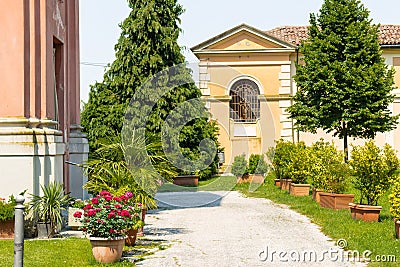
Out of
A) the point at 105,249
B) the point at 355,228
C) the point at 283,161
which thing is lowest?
the point at 355,228

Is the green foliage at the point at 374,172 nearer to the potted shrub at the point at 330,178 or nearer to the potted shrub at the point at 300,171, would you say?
the potted shrub at the point at 330,178

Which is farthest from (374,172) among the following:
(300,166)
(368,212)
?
(300,166)

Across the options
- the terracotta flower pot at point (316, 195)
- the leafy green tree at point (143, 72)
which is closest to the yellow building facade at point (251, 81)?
the leafy green tree at point (143, 72)

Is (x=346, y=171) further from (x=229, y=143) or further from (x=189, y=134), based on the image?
(x=229, y=143)

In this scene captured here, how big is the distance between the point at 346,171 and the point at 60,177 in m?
6.91

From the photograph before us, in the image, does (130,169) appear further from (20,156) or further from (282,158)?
(282,158)

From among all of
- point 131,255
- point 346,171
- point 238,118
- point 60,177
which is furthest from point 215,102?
point 131,255

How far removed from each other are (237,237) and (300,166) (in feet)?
25.4

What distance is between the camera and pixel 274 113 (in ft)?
97.1

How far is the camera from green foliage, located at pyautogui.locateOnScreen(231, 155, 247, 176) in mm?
25484

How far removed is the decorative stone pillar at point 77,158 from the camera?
14.8 meters

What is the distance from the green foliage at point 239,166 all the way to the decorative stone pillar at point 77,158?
1062cm

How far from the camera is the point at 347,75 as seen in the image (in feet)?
83.9

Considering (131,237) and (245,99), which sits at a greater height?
(245,99)
